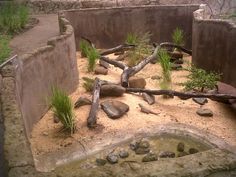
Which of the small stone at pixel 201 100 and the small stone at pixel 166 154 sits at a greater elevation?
the small stone at pixel 201 100

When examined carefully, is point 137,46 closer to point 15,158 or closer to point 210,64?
point 210,64

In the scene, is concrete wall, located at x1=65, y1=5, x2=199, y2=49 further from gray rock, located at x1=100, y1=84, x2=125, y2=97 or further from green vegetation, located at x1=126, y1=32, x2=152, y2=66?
gray rock, located at x1=100, y1=84, x2=125, y2=97

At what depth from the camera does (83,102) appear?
17.0 feet

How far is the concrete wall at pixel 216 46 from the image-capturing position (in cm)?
588

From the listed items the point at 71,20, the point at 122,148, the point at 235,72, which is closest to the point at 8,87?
the point at 122,148

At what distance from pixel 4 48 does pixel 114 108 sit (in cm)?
372

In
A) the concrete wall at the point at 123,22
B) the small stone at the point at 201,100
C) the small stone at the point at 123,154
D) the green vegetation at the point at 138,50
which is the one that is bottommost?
the small stone at the point at 123,154

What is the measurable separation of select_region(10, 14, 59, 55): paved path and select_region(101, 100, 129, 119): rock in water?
2983 mm

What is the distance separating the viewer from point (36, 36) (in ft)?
28.9

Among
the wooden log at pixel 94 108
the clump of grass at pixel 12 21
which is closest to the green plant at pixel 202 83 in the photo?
the wooden log at pixel 94 108

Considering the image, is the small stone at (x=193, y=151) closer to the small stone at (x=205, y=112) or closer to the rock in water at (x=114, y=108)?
the small stone at (x=205, y=112)

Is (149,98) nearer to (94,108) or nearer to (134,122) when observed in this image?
(134,122)

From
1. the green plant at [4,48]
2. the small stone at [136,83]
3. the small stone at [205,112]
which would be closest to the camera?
the small stone at [205,112]

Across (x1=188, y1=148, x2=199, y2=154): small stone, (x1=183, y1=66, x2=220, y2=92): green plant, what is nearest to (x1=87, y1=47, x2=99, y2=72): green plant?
(x1=183, y1=66, x2=220, y2=92): green plant
